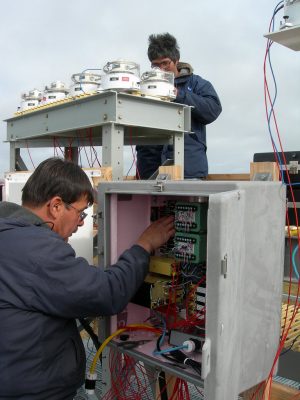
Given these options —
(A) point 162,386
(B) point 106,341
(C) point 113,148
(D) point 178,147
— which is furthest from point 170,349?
(D) point 178,147

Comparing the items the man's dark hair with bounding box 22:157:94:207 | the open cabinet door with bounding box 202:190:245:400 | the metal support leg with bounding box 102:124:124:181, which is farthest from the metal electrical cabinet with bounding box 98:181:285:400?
the metal support leg with bounding box 102:124:124:181

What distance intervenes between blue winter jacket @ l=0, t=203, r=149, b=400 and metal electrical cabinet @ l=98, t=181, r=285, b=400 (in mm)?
259

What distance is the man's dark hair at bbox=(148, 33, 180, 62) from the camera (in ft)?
8.29

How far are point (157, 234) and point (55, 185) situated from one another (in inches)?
14.0

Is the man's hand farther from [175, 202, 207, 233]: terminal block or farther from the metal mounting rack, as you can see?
the metal mounting rack

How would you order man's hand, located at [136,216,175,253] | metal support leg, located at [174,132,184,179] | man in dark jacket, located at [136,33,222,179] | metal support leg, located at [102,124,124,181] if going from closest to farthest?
man's hand, located at [136,216,175,253]
metal support leg, located at [102,124,124,181]
metal support leg, located at [174,132,184,179]
man in dark jacket, located at [136,33,222,179]

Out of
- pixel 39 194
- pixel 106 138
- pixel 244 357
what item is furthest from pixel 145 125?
pixel 244 357

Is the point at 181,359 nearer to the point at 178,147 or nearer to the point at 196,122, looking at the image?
the point at 178,147

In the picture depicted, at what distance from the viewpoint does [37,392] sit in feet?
3.67

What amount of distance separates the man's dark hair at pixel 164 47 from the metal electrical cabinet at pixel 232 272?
1403 millimetres

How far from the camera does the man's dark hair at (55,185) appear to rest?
1.26 meters

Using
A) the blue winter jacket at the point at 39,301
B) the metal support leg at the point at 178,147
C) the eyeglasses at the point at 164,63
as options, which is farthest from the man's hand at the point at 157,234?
the eyeglasses at the point at 164,63

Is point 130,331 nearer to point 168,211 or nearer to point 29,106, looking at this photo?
point 168,211

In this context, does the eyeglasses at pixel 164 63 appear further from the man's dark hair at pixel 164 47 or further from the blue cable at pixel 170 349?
the blue cable at pixel 170 349
